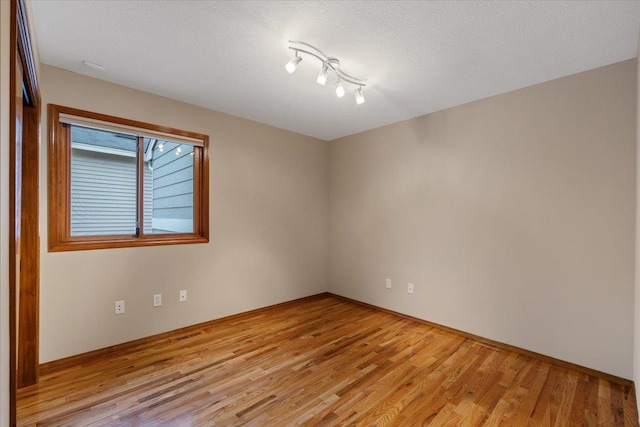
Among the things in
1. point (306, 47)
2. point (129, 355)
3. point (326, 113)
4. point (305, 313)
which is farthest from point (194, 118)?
point (305, 313)

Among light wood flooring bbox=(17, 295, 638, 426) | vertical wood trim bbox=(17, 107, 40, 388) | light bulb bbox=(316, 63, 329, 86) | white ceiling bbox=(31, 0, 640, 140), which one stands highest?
white ceiling bbox=(31, 0, 640, 140)

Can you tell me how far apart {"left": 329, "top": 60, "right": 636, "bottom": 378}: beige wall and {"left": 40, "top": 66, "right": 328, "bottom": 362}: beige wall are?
3.52ft

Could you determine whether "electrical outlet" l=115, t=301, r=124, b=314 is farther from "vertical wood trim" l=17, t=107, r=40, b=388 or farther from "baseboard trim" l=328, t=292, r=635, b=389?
"baseboard trim" l=328, t=292, r=635, b=389

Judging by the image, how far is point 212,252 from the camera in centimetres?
327

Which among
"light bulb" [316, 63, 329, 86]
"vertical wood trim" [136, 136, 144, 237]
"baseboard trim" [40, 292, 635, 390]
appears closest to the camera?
"light bulb" [316, 63, 329, 86]

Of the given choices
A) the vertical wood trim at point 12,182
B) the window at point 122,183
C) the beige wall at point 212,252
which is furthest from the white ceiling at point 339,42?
the vertical wood trim at point 12,182

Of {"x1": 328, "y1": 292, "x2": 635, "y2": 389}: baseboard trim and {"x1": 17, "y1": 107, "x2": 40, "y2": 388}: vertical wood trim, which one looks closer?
{"x1": 17, "y1": 107, "x2": 40, "y2": 388}: vertical wood trim

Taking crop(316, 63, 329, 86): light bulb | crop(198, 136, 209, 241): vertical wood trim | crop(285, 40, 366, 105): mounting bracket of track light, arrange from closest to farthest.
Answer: crop(285, 40, 366, 105): mounting bracket of track light
crop(316, 63, 329, 86): light bulb
crop(198, 136, 209, 241): vertical wood trim

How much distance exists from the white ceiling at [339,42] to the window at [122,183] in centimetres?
47

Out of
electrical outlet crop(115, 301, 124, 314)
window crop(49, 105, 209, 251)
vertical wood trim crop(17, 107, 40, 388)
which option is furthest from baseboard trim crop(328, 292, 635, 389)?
vertical wood trim crop(17, 107, 40, 388)

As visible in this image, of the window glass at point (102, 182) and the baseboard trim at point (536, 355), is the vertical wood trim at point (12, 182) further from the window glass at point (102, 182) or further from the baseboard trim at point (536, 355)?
the baseboard trim at point (536, 355)

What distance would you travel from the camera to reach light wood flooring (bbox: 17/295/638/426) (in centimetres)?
180

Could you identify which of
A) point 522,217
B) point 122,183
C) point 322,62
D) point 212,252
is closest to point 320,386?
point 212,252

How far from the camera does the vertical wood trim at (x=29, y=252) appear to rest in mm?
2018
